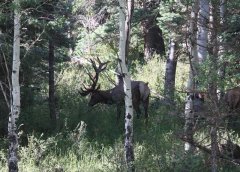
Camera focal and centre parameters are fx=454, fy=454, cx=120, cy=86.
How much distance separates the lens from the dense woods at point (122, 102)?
766cm

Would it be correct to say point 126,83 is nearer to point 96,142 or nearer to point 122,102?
point 96,142

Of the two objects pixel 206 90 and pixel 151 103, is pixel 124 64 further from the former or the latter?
pixel 151 103

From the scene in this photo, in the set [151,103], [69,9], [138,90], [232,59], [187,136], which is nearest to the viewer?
[232,59]

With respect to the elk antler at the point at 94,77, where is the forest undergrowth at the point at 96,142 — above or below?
below

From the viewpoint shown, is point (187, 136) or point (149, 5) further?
point (149, 5)

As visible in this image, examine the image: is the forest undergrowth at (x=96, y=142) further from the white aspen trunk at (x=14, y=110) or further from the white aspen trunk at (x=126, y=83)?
the white aspen trunk at (x=14, y=110)

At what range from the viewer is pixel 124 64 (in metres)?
8.39

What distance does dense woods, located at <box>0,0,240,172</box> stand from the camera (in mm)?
7664

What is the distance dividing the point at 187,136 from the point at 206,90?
3.21 ft

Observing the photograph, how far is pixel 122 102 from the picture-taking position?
1365cm

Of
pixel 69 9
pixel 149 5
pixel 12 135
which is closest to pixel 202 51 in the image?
pixel 12 135

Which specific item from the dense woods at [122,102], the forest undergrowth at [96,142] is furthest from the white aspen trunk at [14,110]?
the forest undergrowth at [96,142]

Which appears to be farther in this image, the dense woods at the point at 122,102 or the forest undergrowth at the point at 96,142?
the forest undergrowth at the point at 96,142

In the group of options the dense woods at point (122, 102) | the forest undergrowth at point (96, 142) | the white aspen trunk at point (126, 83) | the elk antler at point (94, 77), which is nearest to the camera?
the dense woods at point (122, 102)
